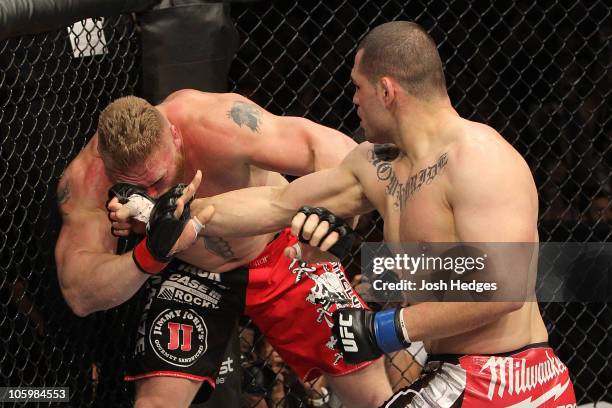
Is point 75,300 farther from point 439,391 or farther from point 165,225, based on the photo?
point 439,391

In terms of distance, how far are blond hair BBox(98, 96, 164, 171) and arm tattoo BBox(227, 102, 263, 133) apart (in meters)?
0.28

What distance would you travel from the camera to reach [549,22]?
11.5 feet

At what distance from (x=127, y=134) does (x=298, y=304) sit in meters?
0.75

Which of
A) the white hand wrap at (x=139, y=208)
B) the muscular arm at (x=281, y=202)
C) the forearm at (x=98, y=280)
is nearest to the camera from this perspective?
the muscular arm at (x=281, y=202)

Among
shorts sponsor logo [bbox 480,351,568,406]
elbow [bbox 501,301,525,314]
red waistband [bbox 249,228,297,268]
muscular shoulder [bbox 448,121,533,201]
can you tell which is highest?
muscular shoulder [bbox 448,121,533,201]

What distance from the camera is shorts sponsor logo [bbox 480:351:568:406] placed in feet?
6.75

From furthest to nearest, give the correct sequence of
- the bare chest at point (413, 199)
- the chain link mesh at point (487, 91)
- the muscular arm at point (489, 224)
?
the chain link mesh at point (487, 91), the bare chest at point (413, 199), the muscular arm at point (489, 224)

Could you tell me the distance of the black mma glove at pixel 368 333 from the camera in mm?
2020

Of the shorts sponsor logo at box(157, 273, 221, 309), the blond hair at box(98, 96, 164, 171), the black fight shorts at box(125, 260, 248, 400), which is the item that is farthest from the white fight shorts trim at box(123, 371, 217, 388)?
the blond hair at box(98, 96, 164, 171)

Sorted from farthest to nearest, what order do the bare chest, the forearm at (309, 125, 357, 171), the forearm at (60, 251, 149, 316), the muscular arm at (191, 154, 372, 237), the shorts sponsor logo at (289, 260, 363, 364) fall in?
the shorts sponsor logo at (289, 260, 363, 364)
the forearm at (309, 125, 357, 171)
the forearm at (60, 251, 149, 316)
the muscular arm at (191, 154, 372, 237)
the bare chest

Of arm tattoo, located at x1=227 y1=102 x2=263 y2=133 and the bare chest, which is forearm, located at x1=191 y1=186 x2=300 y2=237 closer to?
the bare chest

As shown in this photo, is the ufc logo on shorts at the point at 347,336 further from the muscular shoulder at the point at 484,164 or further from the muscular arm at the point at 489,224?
the muscular shoulder at the point at 484,164

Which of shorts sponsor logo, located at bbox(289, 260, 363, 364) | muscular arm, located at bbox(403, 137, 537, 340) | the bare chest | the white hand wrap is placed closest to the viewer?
muscular arm, located at bbox(403, 137, 537, 340)

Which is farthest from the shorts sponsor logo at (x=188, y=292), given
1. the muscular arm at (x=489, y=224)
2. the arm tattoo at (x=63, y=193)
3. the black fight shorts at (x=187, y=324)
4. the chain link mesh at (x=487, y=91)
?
the muscular arm at (x=489, y=224)
